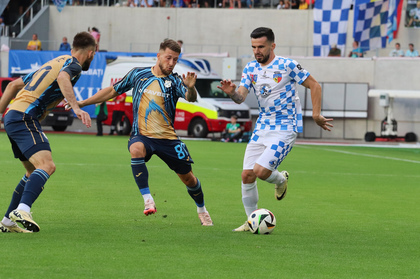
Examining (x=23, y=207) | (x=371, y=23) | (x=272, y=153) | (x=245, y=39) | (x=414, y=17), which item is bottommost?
(x=23, y=207)

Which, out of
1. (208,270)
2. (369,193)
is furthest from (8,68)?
(208,270)

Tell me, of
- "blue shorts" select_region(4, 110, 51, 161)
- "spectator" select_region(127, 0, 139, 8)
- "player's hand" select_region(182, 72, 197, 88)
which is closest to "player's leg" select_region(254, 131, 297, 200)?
"player's hand" select_region(182, 72, 197, 88)

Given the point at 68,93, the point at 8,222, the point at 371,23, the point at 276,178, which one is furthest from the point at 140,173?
the point at 371,23

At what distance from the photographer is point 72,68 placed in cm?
877

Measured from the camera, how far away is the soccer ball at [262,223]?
30.7 ft

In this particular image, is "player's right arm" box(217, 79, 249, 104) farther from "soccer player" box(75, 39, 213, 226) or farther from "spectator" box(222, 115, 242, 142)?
"spectator" box(222, 115, 242, 142)

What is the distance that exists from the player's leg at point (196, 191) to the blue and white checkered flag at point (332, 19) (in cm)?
2552

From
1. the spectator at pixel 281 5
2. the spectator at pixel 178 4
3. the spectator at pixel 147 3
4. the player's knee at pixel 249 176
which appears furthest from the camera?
the spectator at pixel 147 3

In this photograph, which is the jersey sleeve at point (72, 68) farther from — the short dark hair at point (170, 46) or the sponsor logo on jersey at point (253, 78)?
the sponsor logo on jersey at point (253, 78)

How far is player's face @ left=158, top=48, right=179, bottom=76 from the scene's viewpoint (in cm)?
955

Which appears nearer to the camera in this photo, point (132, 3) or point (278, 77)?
point (278, 77)

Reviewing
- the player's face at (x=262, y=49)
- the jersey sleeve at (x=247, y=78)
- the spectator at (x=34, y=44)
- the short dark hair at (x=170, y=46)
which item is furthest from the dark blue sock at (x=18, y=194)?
the spectator at (x=34, y=44)

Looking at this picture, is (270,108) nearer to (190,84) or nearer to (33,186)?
(190,84)

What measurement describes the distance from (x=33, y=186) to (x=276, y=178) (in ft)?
10.5
